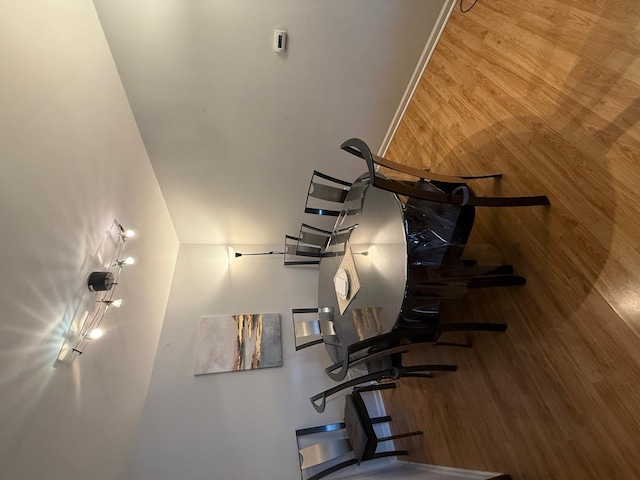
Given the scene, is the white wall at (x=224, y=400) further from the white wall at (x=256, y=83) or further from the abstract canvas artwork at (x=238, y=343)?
the white wall at (x=256, y=83)

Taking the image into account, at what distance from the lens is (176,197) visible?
2.76m

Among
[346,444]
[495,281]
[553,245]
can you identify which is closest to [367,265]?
[495,281]

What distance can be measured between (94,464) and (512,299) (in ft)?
7.48

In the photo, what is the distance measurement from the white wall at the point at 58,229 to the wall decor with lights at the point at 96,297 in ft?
0.16

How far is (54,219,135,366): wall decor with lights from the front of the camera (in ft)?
4.58

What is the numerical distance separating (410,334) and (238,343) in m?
1.78

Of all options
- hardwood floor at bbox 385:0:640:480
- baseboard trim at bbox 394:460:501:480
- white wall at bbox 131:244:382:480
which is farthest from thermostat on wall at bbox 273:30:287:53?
baseboard trim at bbox 394:460:501:480

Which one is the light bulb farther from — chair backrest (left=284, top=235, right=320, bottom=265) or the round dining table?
chair backrest (left=284, top=235, right=320, bottom=265)

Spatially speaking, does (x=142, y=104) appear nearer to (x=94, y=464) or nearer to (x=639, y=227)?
(x=94, y=464)

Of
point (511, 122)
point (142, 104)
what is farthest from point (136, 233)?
point (511, 122)

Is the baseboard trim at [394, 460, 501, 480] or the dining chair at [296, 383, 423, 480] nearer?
the baseboard trim at [394, 460, 501, 480]

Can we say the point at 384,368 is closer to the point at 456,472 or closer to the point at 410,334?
the point at 410,334

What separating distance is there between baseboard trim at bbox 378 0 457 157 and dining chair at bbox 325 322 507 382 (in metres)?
1.77

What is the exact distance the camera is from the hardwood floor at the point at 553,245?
1.07 m
